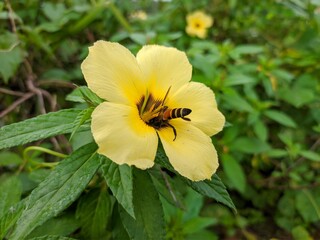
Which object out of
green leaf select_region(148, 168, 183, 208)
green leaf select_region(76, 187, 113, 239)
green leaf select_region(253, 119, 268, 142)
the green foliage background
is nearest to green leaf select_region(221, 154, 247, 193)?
the green foliage background

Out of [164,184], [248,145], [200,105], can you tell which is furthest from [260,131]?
[200,105]

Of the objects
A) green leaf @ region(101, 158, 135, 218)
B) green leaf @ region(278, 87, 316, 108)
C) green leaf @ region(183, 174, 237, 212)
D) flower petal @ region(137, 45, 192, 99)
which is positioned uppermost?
flower petal @ region(137, 45, 192, 99)

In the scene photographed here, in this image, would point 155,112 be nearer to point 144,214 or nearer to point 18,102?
point 144,214

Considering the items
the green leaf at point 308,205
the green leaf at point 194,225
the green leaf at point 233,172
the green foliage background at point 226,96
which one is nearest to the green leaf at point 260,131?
the green foliage background at point 226,96

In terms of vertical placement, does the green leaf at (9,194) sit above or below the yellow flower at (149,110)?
below

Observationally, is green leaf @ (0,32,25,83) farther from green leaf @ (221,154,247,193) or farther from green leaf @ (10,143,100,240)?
green leaf @ (221,154,247,193)

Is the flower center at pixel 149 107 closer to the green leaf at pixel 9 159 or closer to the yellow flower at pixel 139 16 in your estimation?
the green leaf at pixel 9 159
